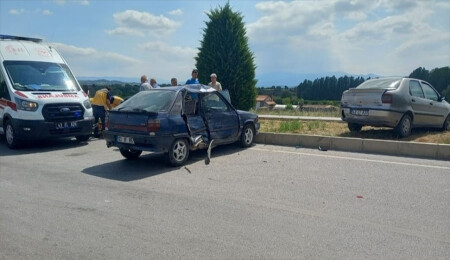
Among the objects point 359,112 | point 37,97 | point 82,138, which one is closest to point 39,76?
point 37,97

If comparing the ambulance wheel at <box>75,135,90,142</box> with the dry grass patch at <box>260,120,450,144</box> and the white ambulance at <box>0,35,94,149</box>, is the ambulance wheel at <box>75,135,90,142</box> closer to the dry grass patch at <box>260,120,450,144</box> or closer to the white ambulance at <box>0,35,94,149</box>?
the white ambulance at <box>0,35,94,149</box>

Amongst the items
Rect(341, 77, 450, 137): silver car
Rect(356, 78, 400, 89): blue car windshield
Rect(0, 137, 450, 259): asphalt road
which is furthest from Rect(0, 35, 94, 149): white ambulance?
Rect(356, 78, 400, 89): blue car windshield

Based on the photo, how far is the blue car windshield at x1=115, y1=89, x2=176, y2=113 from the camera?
7965 millimetres

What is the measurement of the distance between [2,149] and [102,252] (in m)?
8.19

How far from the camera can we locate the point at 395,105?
9953mm

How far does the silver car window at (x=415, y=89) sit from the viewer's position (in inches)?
418

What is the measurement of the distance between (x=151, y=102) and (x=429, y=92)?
8.05 m

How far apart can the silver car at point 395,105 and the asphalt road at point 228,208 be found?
1873 millimetres

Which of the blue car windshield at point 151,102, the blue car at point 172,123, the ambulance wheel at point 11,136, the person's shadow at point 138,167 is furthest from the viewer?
the ambulance wheel at point 11,136

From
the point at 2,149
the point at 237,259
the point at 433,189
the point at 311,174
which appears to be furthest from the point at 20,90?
the point at 433,189

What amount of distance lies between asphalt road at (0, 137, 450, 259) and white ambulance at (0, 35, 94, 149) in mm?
1802

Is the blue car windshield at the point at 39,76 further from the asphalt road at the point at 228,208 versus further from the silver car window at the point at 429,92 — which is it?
the silver car window at the point at 429,92

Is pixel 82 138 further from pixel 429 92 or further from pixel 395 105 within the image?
pixel 429 92

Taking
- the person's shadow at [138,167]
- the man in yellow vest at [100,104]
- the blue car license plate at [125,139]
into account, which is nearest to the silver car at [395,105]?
the person's shadow at [138,167]
